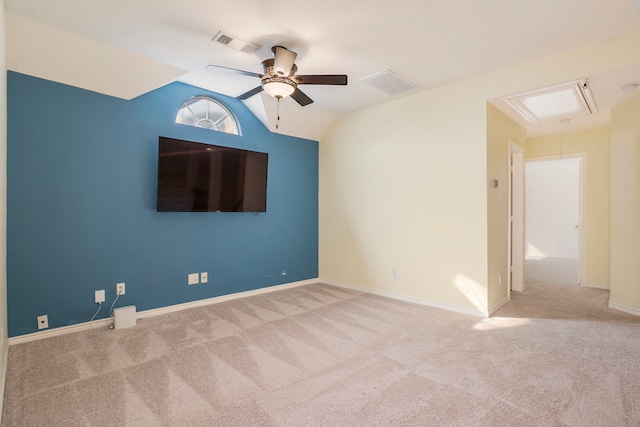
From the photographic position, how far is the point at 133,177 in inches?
137

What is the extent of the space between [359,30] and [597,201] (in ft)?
15.9

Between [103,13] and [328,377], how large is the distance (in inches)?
128

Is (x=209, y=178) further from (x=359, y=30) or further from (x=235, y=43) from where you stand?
(x=359, y=30)

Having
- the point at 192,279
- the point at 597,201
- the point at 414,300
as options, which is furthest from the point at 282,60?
the point at 597,201

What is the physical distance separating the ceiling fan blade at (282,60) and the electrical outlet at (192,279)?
2619mm

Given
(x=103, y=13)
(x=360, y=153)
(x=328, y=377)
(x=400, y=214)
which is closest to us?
(x=328, y=377)

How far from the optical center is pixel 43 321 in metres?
2.94

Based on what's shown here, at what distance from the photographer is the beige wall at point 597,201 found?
4879mm

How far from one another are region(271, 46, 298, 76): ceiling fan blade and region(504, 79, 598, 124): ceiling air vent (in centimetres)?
242

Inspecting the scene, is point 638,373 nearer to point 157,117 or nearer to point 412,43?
point 412,43

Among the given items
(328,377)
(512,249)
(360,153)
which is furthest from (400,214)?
(328,377)

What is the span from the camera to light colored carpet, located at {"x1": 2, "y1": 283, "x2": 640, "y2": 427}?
6.14 ft

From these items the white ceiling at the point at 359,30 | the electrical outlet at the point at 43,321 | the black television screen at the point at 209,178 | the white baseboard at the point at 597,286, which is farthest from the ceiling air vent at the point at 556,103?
the electrical outlet at the point at 43,321

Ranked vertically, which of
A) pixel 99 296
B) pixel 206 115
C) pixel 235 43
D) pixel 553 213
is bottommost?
pixel 99 296
